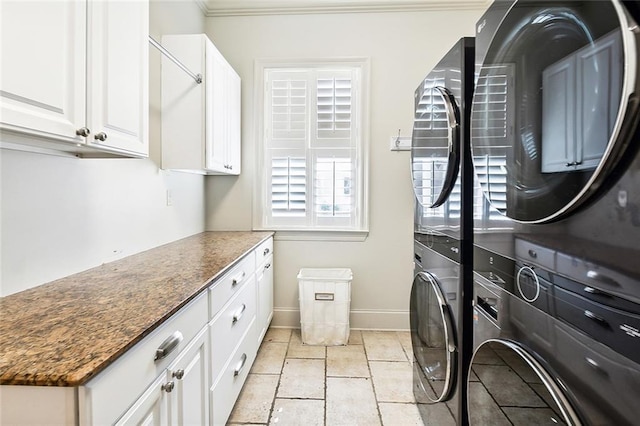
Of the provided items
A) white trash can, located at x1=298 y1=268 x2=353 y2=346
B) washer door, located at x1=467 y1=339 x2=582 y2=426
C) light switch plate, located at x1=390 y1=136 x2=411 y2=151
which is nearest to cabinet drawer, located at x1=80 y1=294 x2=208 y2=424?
washer door, located at x1=467 y1=339 x2=582 y2=426

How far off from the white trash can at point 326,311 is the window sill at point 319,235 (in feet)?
1.41

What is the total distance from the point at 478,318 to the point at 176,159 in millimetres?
1944

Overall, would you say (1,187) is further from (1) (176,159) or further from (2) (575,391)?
(2) (575,391)

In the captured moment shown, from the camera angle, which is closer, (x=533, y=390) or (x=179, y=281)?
(x=533, y=390)

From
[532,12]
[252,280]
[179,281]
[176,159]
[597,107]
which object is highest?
[532,12]

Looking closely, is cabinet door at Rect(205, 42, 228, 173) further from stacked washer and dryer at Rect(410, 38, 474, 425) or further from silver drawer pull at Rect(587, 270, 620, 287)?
silver drawer pull at Rect(587, 270, 620, 287)

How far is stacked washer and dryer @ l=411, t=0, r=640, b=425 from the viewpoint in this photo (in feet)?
1.72

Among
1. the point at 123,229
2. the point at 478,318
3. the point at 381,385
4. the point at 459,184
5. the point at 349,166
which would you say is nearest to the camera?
the point at 478,318

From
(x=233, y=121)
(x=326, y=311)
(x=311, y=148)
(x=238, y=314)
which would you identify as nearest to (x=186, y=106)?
(x=233, y=121)

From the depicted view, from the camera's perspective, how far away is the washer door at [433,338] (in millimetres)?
1246

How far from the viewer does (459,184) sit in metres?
1.20

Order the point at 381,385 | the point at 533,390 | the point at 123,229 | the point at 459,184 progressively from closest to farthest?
the point at 533,390 < the point at 459,184 < the point at 123,229 < the point at 381,385

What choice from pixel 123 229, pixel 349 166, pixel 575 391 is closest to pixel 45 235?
pixel 123 229

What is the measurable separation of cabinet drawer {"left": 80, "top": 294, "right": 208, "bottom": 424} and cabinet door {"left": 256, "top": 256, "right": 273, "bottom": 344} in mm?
1233
